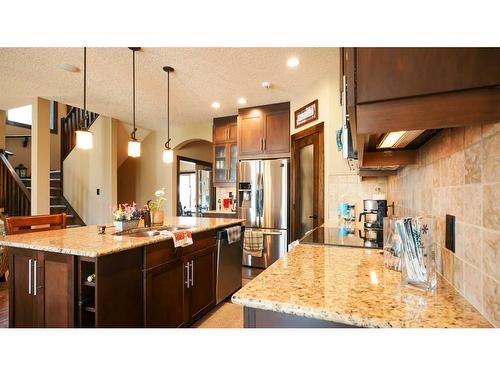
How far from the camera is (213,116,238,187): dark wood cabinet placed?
4.78 metres

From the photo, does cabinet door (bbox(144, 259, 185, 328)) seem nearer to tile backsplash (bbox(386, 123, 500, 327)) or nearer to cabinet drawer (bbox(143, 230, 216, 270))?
cabinet drawer (bbox(143, 230, 216, 270))

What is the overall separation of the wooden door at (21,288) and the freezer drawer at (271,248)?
2.86 m

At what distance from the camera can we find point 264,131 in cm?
426

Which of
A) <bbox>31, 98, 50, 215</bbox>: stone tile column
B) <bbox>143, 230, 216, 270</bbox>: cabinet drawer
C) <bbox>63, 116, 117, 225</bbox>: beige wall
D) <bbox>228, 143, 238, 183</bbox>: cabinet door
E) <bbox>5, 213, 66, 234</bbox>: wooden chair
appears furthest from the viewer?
<bbox>63, 116, 117, 225</bbox>: beige wall

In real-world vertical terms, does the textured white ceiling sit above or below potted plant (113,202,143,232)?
above

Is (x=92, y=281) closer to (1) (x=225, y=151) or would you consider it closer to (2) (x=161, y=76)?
(2) (x=161, y=76)

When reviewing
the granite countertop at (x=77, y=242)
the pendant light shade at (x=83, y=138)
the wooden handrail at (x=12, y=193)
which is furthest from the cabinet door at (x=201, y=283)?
the wooden handrail at (x=12, y=193)

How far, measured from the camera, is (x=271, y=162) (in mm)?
4051

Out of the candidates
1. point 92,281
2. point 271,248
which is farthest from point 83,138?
point 271,248

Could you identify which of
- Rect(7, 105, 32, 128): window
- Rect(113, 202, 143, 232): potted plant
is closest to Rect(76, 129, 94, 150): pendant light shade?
Rect(113, 202, 143, 232): potted plant

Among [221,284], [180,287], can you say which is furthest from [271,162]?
[180,287]

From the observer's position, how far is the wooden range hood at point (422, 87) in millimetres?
560

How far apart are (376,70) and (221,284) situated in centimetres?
262

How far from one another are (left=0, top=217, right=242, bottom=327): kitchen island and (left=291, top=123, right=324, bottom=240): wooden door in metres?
2.00
